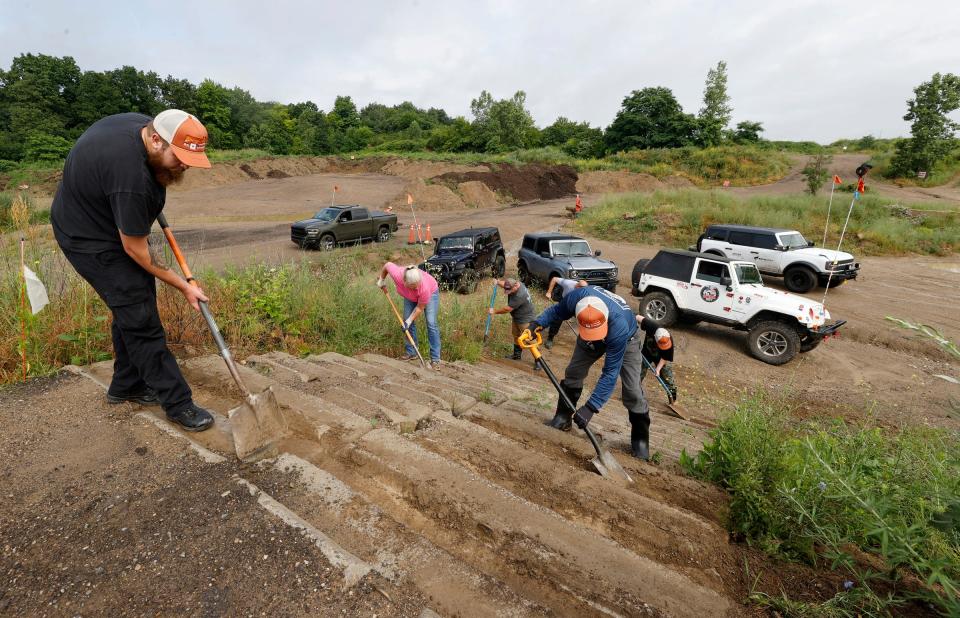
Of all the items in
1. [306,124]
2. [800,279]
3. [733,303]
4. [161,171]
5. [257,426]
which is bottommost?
[800,279]

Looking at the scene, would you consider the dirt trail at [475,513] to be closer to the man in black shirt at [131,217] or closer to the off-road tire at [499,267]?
the man in black shirt at [131,217]

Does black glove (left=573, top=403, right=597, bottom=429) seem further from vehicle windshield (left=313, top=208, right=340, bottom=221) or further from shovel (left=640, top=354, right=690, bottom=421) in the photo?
vehicle windshield (left=313, top=208, right=340, bottom=221)

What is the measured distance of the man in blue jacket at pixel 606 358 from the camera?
163 inches

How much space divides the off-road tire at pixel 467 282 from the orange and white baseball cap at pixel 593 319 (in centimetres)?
861

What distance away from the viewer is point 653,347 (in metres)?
7.29

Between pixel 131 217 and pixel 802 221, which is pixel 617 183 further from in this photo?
pixel 131 217

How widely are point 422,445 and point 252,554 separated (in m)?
1.33

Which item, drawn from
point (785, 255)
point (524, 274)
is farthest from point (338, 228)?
point (785, 255)

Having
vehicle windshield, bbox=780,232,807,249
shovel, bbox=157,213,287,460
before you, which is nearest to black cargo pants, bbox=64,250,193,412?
shovel, bbox=157,213,287,460

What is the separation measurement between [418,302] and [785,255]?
12896 mm

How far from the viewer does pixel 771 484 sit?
2836mm

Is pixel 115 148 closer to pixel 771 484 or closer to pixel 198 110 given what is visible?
pixel 771 484

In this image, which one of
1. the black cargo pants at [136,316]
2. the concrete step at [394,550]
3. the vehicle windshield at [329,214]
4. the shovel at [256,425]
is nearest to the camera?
the concrete step at [394,550]

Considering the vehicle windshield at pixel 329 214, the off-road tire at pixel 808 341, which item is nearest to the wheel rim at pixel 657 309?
the off-road tire at pixel 808 341
